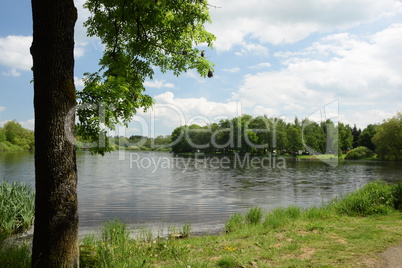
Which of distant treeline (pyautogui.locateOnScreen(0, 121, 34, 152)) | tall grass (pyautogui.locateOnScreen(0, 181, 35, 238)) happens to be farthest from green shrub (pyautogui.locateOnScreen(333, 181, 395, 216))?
distant treeline (pyautogui.locateOnScreen(0, 121, 34, 152))

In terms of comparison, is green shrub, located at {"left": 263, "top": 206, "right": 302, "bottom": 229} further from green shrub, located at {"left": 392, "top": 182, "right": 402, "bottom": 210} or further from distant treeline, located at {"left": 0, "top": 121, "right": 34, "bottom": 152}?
distant treeline, located at {"left": 0, "top": 121, "right": 34, "bottom": 152}

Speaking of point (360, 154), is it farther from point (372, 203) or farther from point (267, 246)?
point (267, 246)

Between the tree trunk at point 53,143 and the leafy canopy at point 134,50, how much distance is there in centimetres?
237

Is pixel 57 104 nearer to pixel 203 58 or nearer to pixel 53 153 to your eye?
pixel 53 153

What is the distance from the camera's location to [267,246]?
819 cm

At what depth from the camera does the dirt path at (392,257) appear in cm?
640

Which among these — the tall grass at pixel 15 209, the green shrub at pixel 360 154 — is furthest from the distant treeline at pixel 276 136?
the tall grass at pixel 15 209

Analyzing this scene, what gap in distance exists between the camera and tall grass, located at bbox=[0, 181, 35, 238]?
12.4 m

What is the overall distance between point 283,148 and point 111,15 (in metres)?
109

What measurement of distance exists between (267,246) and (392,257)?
2933 millimetres

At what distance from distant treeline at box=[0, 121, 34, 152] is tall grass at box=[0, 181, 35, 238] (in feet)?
395

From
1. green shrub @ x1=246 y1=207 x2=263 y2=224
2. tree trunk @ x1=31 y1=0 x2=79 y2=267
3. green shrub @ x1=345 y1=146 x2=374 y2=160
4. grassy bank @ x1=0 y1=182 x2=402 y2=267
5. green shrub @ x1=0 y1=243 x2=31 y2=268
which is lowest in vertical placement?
A: green shrub @ x1=345 y1=146 x2=374 y2=160

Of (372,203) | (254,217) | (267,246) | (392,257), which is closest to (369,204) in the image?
(372,203)

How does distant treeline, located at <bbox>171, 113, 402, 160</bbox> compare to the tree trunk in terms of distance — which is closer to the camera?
the tree trunk
